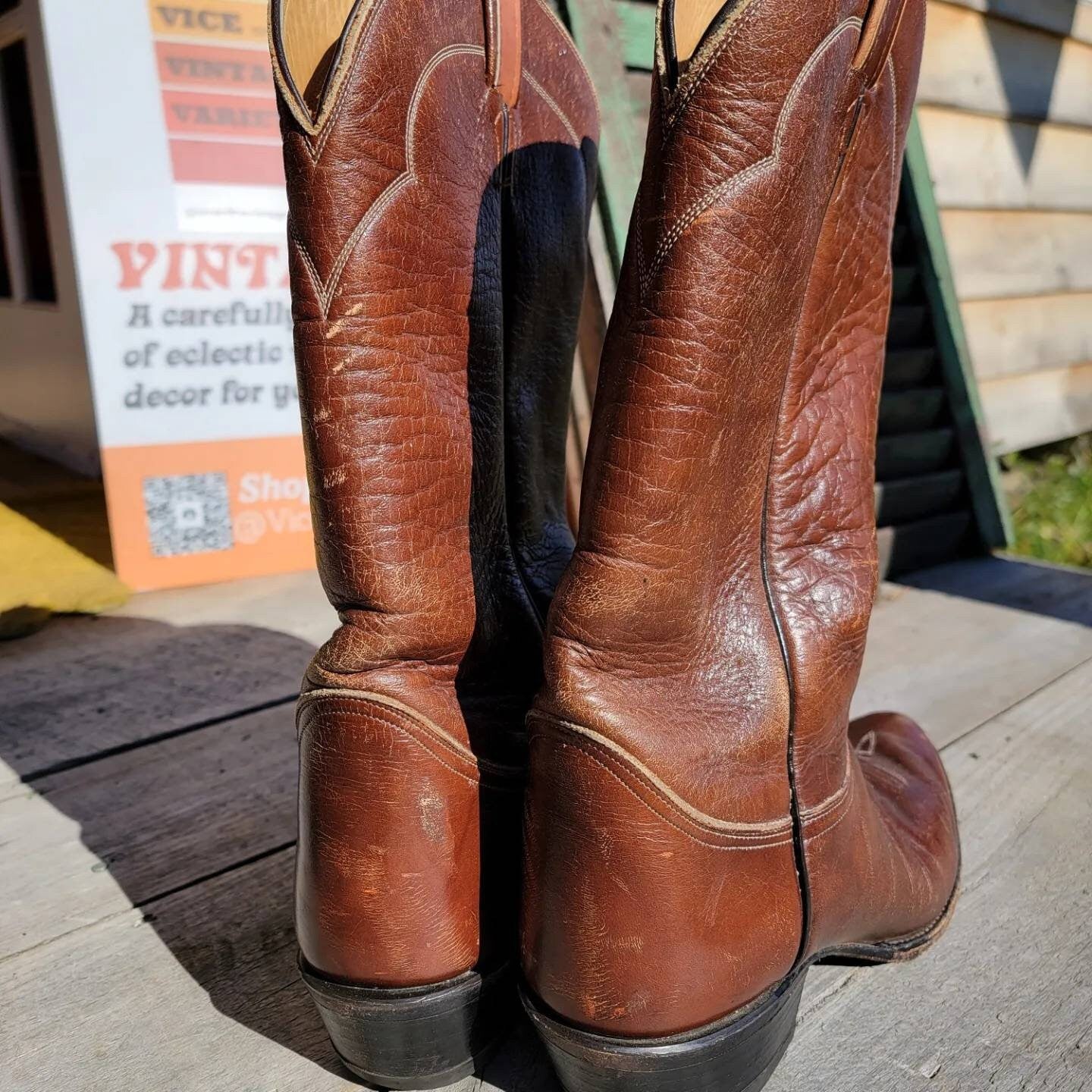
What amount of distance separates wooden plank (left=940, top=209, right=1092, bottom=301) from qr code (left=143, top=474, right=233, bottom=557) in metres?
1.99

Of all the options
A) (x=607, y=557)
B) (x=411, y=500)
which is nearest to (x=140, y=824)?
(x=411, y=500)

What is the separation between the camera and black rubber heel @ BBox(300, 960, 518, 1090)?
779 millimetres

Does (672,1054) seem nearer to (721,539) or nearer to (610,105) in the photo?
(721,539)

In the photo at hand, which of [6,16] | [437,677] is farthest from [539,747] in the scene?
[6,16]

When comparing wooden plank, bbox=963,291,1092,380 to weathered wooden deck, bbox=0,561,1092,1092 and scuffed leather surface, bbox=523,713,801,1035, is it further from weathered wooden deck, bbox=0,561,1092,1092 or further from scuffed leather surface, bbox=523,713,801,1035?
scuffed leather surface, bbox=523,713,801,1035

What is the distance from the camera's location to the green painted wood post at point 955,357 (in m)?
2.42

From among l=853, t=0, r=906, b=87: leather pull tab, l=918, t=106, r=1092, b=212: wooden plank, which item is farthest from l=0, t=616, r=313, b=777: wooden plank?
l=918, t=106, r=1092, b=212: wooden plank

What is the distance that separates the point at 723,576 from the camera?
28.8 inches

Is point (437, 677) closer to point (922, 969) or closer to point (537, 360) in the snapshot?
point (537, 360)

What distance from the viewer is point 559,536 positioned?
100cm

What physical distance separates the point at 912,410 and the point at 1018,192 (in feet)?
3.52

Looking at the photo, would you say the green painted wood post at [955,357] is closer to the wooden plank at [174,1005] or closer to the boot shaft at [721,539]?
the boot shaft at [721,539]

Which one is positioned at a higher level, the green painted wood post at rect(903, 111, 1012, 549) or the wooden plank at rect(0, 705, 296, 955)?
the green painted wood post at rect(903, 111, 1012, 549)

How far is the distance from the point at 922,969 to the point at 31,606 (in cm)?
170
